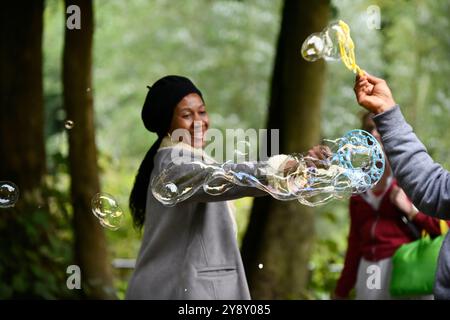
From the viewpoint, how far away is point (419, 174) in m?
3.11

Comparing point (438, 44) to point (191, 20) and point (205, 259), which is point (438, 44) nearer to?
point (191, 20)

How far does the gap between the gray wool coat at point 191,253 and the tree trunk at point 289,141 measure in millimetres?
3519

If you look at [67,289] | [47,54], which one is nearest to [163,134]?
[67,289]

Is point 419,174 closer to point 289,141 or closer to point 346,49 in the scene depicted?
point 346,49

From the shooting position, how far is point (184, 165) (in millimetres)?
4102

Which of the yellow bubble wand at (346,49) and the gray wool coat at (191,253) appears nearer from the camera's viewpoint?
the yellow bubble wand at (346,49)

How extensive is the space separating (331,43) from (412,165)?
1.37 metres

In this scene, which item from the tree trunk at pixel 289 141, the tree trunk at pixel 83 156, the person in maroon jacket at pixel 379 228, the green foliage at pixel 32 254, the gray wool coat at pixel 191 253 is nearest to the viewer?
the gray wool coat at pixel 191 253

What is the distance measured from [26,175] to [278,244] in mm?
2121

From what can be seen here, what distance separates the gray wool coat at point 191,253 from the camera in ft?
13.7

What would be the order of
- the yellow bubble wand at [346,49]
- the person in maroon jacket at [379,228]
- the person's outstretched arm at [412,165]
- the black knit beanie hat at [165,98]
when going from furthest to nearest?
the person in maroon jacket at [379,228] < the black knit beanie hat at [165,98] < the yellow bubble wand at [346,49] < the person's outstretched arm at [412,165]

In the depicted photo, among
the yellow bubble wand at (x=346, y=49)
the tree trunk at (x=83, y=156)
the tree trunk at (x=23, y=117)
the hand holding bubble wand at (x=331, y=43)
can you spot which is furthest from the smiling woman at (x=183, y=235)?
the tree trunk at (x=83, y=156)

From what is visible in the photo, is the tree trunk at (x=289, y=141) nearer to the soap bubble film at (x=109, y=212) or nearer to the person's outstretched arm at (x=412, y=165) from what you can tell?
the soap bubble film at (x=109, y=212)

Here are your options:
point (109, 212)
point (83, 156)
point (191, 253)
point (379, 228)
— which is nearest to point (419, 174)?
point (191, 253)
